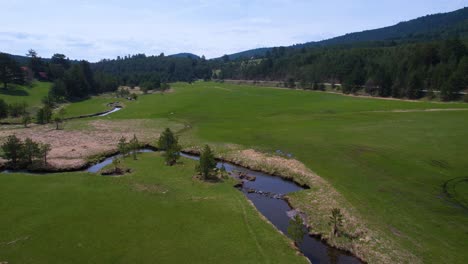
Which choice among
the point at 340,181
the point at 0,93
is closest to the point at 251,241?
the point at 340,181

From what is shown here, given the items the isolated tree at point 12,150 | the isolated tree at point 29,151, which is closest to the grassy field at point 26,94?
the isolated tree at point 12,150

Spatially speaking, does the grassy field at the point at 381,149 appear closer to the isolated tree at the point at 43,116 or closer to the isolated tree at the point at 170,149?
the isolated tree at the point at 170,149

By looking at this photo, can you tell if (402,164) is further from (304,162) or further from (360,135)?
(360,135)

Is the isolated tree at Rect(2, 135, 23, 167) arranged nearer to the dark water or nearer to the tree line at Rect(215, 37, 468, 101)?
the dark water

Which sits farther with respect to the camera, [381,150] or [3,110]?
[3,110]

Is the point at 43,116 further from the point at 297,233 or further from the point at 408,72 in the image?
the point at 408,72

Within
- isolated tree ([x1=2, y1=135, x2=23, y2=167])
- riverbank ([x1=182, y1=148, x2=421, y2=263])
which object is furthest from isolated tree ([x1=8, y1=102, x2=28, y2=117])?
riverbank ([x1=182, y1=148, x2=421, y2=263])

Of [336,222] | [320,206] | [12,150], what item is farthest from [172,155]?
[336,222]
